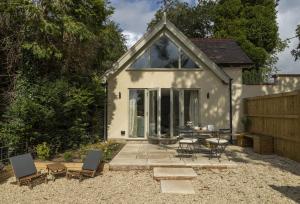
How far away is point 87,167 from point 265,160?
647 centimetres

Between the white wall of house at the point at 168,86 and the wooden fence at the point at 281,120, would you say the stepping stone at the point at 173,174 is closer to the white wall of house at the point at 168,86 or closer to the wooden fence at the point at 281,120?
the wooden fence at the point at 281,120

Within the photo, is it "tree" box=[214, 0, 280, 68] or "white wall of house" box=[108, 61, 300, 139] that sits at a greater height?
"tree" box=[214, 0, 280, 68]

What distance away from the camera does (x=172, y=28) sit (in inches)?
695

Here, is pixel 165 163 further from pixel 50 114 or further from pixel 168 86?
pixel 168 86

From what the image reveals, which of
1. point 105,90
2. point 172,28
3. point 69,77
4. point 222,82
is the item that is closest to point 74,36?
point 69,77

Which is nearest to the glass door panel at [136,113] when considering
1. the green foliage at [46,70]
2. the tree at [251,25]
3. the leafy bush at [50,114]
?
the leafy bush at [50,114]

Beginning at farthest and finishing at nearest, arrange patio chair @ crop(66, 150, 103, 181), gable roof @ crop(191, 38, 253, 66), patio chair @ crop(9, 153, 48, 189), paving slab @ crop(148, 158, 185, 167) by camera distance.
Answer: gable roof @ crop(191, 38, 253, 66)
paving slab @ crop(148, 158, 185, 167)
patio chair @ crop(66, 150, 103, 181)
patio chair @ crop(9, 153, 48, 189)

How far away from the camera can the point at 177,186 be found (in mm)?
8734

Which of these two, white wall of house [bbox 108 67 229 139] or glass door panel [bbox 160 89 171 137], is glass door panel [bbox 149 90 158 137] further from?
white wall of house [bbox 108 67 229 139]

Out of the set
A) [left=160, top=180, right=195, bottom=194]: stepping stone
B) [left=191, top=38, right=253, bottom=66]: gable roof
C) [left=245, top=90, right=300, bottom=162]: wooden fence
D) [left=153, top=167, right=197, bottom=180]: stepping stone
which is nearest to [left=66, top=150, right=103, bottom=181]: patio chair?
[left=153, top=167, right=197, bottom=180]: stepping stone

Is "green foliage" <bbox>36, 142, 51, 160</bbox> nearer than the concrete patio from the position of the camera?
No

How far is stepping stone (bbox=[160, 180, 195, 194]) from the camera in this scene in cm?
824

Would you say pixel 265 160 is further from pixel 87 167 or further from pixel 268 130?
pixel 87 167

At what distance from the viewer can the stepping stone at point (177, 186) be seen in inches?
324
